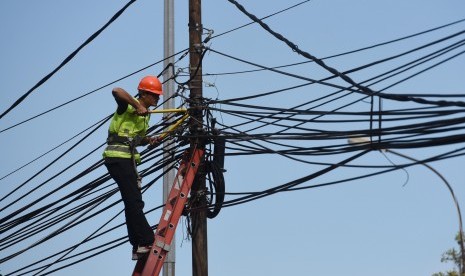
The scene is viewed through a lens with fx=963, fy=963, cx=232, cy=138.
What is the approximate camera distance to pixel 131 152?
982 centimetres

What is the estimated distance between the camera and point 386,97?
8039mm

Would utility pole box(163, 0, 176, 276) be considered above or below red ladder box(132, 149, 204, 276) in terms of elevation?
above

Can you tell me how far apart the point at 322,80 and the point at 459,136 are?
2049 millimetres

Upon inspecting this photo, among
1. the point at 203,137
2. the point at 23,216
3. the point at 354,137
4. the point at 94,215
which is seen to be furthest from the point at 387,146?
the point at 23,216

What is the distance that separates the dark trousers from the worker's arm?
51cm

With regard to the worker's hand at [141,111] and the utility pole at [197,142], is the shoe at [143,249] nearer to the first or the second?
the utility pole at [197,142]

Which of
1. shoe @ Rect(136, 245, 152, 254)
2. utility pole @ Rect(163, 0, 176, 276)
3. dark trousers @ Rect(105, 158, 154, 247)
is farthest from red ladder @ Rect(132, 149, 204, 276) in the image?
utility pole @ Rect(163, 0, 176, 276)

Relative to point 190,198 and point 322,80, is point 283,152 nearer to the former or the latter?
point 322,80

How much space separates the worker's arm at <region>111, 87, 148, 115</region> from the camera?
962 centimetres

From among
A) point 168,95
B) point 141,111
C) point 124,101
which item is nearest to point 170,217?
point 141,111

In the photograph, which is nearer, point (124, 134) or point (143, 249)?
point (143, 249)

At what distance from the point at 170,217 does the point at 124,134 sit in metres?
1.02

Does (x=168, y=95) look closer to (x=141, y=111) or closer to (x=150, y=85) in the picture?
(x=150, y=85)

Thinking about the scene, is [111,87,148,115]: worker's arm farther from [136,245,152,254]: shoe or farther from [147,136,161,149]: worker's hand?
[136,245,152,254]: shoe
